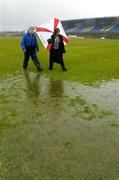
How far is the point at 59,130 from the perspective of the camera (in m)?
5.73

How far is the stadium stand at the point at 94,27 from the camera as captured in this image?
272 ft

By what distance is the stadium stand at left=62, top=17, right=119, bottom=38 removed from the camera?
82875 millimetres

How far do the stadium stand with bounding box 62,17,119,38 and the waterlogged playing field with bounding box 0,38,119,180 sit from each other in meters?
69.0

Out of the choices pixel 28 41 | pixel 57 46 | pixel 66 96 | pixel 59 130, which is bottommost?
pixel 66 96

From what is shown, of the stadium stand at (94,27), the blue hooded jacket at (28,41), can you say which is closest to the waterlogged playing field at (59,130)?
the blue hooded jacket at (28,41)

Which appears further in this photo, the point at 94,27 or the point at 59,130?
the point at 94,27

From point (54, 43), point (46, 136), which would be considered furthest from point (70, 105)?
point (54, 43)

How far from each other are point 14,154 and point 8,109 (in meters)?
2.61

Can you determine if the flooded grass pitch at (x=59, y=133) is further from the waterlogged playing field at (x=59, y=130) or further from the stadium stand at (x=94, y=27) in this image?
the stadium stand at (x=94, y=27)

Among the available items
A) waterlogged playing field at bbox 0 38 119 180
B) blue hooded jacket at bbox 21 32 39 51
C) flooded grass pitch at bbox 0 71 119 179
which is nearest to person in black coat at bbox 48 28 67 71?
blue hooded jacket at bbox 21 32 39 51

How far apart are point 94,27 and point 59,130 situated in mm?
93003

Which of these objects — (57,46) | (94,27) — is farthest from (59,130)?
(94,27)

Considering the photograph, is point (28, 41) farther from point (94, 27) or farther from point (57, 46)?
point (94, 27)

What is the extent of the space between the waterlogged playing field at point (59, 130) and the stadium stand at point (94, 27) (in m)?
69.0
